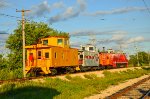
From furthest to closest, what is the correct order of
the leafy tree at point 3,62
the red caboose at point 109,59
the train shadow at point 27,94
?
the red caboose at point 109,59
the leafy tree at point 3,62
the train shadow at point 27,94

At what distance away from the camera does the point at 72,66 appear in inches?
1344

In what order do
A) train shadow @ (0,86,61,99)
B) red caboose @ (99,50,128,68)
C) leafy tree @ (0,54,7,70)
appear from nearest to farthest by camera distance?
train shadow @ (0,86,61,99) < leafy tree @ (0,54,7,70) < red caboose @ (99,50,128,68)

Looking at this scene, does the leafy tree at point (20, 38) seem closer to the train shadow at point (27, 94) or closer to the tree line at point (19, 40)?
the tree line at point (19, 40)

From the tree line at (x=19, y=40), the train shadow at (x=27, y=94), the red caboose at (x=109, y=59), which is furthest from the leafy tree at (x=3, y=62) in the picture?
the train shadow at (x=27, y=94)

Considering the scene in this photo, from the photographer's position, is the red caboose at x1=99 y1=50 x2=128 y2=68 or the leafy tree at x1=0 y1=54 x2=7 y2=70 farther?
the red caboose at x1=99 y1=50 x2=128 y2=68

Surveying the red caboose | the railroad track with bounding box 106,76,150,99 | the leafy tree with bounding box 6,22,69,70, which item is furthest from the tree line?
the railroad track with bounding box 106,76,150,99

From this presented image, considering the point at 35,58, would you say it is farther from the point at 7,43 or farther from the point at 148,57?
the point at 148,57

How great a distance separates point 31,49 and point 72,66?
5987mm

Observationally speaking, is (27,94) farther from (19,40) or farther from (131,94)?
(19,40)

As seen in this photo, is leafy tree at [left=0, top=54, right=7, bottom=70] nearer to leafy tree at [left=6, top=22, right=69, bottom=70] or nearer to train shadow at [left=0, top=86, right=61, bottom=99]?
leafy tree at [left=6, top=22, right=69, bottom=70]

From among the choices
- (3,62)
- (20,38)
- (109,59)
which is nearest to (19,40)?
(20,38)

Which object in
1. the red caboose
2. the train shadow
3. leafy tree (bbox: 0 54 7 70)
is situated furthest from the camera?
the red caboose

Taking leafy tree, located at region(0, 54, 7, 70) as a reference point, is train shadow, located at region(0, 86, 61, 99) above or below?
below

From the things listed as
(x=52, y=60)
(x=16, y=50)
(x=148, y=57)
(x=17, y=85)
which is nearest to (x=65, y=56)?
(x=52, y=60)
